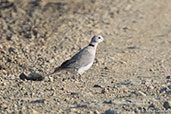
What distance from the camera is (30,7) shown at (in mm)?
16516

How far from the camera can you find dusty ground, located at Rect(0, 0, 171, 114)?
7406 millimetres

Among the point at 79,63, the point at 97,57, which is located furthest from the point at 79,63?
the point at 97,57

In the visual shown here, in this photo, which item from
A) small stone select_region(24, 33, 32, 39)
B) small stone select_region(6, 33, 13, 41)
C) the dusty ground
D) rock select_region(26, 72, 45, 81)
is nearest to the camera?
the dusty ground

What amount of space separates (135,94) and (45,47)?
4.52 meters

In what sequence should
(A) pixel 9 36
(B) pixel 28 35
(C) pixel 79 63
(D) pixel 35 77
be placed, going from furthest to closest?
1. (B) pixel 28 35
2. (A) pixel 9 36
3. (C) pixel 79 63
4. (D) pixel 35 77

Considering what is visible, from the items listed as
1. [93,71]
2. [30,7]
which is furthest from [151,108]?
[30,7]

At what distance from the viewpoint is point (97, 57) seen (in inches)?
443

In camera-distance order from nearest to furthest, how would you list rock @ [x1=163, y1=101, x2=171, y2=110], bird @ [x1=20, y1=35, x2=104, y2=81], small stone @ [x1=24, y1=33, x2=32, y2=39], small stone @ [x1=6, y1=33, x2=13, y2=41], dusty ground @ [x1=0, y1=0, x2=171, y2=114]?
rock @ [x1=163, y1=101, x2=171, y2=110]
dusty ground @ [x1=0, y1=0, x2=171, y2=114]
bird @ [x1=20, y1=35, x2=104, y2=81]
small stone @ [x1=6, y1=33, x2=13, y2=41]
small stone @ [x1=24, y1=33, x2=32, y2=39]

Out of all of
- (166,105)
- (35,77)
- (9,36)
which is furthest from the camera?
(9,36)

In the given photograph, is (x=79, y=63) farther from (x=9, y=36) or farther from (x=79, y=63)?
(x=9, y=36)

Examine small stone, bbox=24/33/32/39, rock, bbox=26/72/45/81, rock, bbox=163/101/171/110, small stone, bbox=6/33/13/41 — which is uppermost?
rock, bbox=163/101/171/110

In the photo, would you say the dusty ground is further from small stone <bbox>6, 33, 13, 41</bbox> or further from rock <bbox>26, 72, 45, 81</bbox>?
rock <bbox>26, 72, 45, 81</bbox>

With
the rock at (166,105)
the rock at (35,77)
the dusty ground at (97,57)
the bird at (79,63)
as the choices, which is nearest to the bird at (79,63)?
the bird at (79,63)

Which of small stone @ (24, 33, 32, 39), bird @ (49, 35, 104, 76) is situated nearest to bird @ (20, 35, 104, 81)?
bird @ (49, 35, 104, 76)
